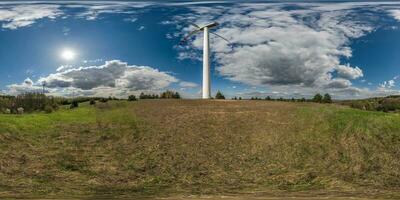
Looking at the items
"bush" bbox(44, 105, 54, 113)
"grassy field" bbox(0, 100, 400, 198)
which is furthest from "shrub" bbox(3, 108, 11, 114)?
"bush" bbox(44, 105, 54, 113)

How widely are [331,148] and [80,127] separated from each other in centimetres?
1257

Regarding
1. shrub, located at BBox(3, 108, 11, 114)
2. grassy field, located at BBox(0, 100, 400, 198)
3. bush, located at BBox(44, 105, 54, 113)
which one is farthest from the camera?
bush, located at BBox(44, 105, 54, 113)

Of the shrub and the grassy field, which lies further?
the shrub

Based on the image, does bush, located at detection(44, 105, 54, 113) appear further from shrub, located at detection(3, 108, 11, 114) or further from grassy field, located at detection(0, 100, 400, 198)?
shrub, located at detection(3, 108, 11, 114)

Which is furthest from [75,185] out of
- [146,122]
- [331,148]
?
[331,148]

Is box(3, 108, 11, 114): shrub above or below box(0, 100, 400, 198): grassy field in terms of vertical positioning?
above

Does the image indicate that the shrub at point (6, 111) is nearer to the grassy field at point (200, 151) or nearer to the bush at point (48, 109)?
the grassy field at point (200, 151)

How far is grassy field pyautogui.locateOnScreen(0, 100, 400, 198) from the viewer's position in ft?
63.1

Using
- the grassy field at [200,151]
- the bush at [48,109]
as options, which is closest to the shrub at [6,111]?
the grassy field at [200,151]

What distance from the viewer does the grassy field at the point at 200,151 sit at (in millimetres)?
19219

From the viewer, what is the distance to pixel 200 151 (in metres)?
24.7

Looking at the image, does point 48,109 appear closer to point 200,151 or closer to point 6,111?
point 6,111

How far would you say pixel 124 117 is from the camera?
28.9m

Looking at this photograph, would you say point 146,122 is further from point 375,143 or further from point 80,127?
point 375,143
